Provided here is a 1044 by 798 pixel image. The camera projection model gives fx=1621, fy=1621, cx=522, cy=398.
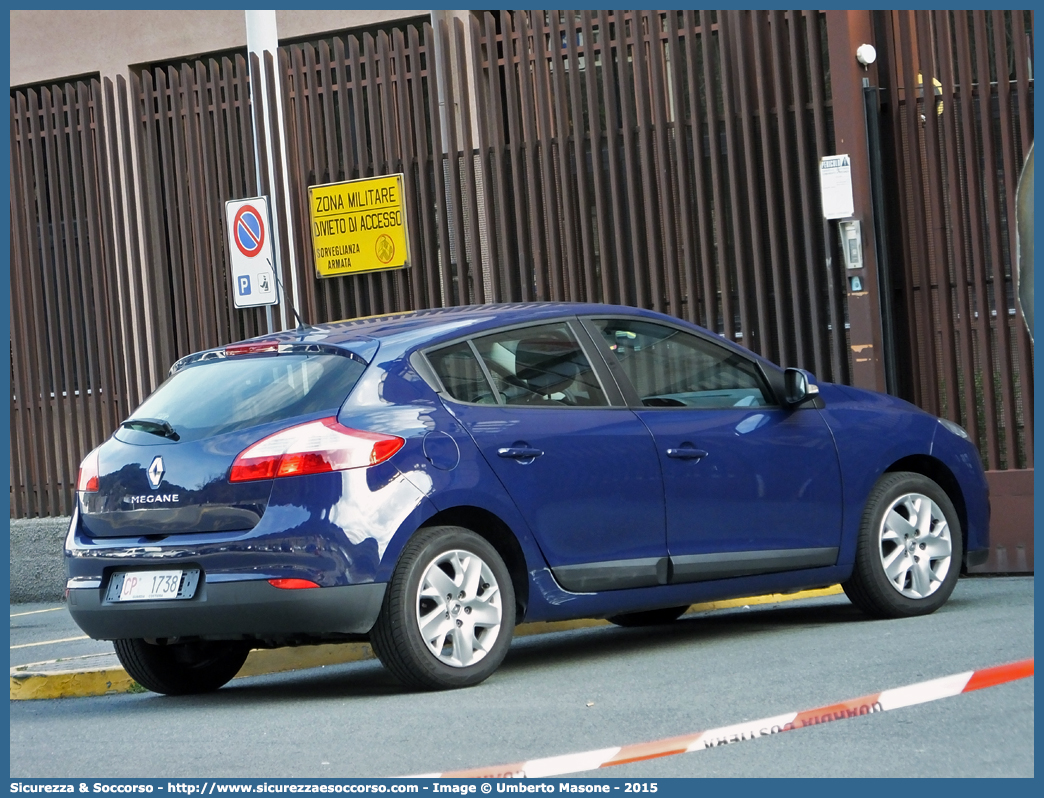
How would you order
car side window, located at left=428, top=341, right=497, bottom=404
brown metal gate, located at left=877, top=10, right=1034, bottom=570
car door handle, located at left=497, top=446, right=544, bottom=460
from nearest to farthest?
car door handle, located at left=497, top=446, right=544, bottom=460
car side window, located at left=428, top=341, right=497, bottom=404
brown metal gate, located at left=877, top=10, right=1034, bottom=570

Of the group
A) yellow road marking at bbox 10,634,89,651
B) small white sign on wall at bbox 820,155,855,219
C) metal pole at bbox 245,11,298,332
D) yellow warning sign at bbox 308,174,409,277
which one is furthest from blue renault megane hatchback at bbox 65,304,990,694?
yellow warning sign at bbox 308,174,409,277

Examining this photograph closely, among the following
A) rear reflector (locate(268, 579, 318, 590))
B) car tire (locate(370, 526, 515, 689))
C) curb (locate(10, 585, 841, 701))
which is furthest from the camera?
curb (locate(10, 585, 841, 701))

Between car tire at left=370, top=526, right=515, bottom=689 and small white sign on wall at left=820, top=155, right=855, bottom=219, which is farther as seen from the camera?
small white sign on wall at left=820, top=155, right=855, bottom=219

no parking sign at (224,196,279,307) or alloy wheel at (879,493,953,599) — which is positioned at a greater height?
no parking sign at (224,196,279,307)

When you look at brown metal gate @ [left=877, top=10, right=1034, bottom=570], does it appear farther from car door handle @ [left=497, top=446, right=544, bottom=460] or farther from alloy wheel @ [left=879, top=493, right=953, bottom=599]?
car door handle @ [left=497, top=446, right=544, bottom=460]

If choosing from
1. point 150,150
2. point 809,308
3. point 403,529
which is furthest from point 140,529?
point 150,150

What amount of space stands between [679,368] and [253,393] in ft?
6.56

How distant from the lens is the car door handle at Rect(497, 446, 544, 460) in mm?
6496

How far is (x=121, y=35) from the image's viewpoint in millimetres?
16672

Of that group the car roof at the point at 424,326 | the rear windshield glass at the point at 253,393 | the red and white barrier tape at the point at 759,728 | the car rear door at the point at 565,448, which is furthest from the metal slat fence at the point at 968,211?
the rear windshield glass at the point at 253,393

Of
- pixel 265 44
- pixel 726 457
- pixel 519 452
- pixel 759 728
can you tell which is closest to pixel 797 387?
pixel 726 457

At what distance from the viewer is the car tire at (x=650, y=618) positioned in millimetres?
8531

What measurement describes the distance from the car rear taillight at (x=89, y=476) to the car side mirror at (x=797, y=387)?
3.10 m
